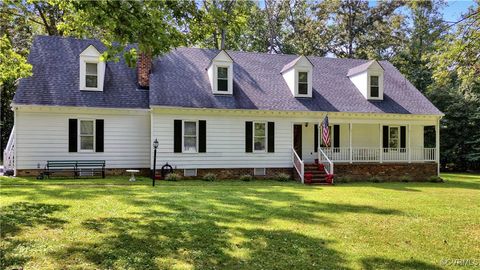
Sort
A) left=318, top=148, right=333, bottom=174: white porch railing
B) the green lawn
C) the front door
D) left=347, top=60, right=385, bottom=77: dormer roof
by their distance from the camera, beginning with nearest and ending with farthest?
1. the green lawn
2. left=318, top=148, right=333, bottom=174: white porch railing
3. the front door
4. left=347, top=60, right=385, bottom=77: dormer roof

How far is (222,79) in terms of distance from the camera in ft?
63.3

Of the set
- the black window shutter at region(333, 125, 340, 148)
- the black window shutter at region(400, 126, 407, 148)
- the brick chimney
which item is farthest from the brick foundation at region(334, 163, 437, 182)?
the brick chimney

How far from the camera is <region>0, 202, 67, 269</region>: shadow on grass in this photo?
532 centimetres

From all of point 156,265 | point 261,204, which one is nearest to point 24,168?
point 261,204

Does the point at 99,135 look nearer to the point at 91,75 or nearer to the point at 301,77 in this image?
the point at 91,75

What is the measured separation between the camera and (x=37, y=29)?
97.9 ft

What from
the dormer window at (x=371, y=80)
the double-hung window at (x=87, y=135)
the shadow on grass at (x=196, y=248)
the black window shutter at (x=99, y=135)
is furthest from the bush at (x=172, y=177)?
the dormer window at (x=371, y=80)

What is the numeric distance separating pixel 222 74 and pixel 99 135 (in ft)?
21.8

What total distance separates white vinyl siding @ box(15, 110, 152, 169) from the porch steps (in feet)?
25.7

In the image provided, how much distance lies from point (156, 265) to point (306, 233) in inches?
125

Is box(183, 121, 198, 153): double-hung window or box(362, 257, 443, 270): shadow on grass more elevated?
box(183, 121, 198, 153): double-hung window

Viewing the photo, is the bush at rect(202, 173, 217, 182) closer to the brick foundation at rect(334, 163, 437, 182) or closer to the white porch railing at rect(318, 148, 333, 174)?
the white porch railing at rect(318, 148, 333, 174)

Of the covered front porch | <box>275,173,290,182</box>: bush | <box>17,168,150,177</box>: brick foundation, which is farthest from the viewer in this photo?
the covered front porch

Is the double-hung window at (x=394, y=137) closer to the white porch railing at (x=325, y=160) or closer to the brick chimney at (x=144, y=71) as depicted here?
the white porch railing at (x=325, y=160)
